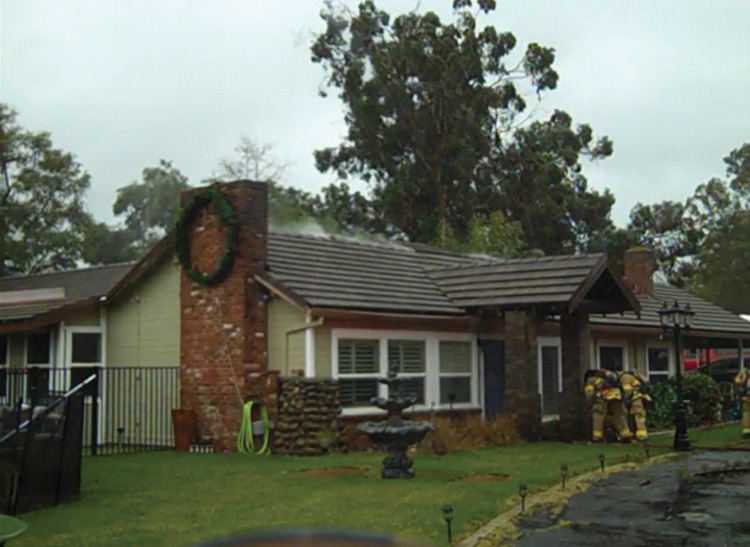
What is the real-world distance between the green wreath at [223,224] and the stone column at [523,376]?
19.3 ft

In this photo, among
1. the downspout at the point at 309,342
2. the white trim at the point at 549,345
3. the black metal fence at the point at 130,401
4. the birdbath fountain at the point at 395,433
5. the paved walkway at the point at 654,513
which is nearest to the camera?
the paved walkway at the point at 654,513

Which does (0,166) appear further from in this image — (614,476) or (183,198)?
(614,476)

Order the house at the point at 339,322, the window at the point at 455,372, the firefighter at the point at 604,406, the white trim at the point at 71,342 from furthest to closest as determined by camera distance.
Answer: the window at the point at 455,372
the white trim at the point at 71,342
the firefighter at the point at 604,406
the house at the point at 339,322

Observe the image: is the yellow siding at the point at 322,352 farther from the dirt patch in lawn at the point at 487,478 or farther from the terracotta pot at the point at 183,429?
the dirt patch in lawn at the point at 487,478

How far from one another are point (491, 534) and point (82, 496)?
5755 millimetres

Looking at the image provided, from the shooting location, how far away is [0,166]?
46.0 meters

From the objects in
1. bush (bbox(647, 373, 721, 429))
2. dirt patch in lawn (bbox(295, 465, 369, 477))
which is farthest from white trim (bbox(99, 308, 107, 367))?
bush (bbox(647, 373, 721, 429))

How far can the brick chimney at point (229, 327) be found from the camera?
19453mm

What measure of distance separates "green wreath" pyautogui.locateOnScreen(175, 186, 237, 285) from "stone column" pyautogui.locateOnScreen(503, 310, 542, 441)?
5.87 meters

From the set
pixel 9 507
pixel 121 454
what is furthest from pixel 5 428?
pixel 121 454

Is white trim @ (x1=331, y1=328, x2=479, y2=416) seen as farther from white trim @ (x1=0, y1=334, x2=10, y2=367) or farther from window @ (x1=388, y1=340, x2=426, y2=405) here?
white trim @ (x1=0, y1=334, x2=10, y2=367)

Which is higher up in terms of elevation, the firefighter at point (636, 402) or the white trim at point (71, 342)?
the white trim at point (71, 342)

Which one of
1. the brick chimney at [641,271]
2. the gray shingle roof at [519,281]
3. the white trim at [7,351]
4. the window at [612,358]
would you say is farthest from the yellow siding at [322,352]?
the brick chimney at [641,271]

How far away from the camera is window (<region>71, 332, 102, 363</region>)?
22047 millimetres
